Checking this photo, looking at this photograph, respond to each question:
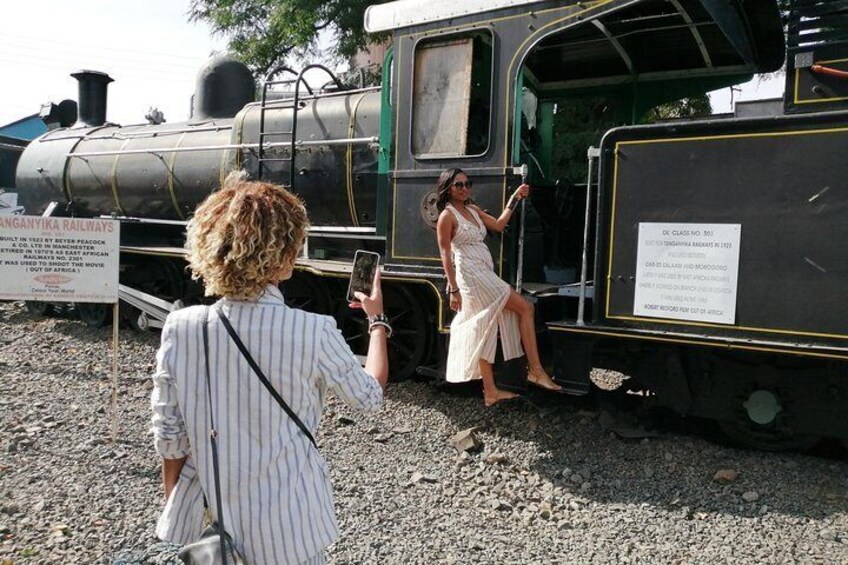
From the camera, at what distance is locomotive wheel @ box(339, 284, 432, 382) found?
5758mm

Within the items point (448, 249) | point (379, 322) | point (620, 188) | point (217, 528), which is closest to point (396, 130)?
point (448, 249)

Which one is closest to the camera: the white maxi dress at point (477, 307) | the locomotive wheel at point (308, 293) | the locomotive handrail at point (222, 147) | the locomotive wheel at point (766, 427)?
the locomotive wheel at point (766, 427)

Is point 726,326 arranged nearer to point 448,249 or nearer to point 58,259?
point 448,249

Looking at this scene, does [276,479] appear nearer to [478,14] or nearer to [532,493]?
[532,493]

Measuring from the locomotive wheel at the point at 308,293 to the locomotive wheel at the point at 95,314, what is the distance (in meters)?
3.34

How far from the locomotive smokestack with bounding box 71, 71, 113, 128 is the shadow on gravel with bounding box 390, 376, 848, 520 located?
775 cm

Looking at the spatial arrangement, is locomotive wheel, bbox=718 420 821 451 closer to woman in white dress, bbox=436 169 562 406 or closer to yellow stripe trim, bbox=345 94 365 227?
woman in white dress, bbox=436 169 562 406

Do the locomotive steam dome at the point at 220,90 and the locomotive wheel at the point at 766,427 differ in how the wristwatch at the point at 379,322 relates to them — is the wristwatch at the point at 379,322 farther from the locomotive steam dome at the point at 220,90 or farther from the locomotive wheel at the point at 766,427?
the locomotive steam dome at the point at 220,90

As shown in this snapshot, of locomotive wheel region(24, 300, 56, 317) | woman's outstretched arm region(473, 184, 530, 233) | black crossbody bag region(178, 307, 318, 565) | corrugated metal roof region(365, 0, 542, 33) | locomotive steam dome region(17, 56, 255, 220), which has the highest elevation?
corrugated metal roof region(365, 0, 542, 33)

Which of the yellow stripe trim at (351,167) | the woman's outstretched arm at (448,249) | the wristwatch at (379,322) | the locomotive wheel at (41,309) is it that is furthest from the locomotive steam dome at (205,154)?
the wristwatch at (379,322)

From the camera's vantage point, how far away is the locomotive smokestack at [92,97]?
1059 cm

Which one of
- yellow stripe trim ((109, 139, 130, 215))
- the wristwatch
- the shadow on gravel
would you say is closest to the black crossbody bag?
the wristwatch

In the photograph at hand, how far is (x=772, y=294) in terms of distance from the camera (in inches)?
153

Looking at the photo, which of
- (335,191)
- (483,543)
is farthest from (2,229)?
(483,543)
